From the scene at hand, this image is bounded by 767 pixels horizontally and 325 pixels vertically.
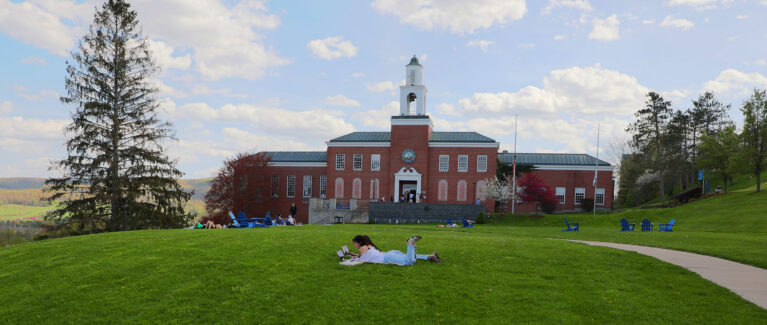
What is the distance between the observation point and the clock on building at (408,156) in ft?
166

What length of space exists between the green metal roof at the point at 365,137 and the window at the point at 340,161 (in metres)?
1.83

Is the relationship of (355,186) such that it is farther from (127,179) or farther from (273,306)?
(273,306)

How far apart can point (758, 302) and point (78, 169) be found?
38.5m

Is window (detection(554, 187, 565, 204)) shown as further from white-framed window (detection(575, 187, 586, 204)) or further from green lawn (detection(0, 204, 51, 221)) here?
green lawn (detection(0, 204, 51, 221))

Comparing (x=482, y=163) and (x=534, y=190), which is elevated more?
(x=482, y=163)

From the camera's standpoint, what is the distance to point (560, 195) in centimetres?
5200

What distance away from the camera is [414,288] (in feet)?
33.1

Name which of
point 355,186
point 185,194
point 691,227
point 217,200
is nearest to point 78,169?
point 185,194

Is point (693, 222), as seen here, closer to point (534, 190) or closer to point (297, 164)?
point (534, 190)

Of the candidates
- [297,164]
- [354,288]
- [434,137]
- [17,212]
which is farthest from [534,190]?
[17,212]

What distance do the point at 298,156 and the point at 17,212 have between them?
86.3 metres

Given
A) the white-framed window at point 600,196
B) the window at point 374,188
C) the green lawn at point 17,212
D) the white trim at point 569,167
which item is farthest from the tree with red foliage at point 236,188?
the green lawn at point 17,212

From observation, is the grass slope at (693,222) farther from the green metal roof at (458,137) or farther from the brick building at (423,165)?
the green metal roof at (458,137)

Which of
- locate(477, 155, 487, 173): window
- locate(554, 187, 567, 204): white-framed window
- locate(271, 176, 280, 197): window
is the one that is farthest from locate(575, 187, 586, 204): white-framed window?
locate(271, 176, 280, 197): window
